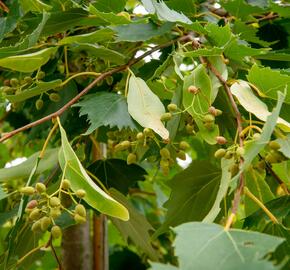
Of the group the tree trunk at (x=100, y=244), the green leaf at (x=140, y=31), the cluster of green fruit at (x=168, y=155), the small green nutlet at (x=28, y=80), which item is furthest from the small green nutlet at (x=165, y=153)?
the tree trunk at (x=100, y=244)

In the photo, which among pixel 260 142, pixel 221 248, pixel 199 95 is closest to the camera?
pixel 221 248

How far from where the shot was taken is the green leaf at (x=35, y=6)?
1.28 m

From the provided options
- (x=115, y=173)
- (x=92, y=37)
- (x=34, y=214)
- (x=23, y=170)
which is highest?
(x=92, y=37)

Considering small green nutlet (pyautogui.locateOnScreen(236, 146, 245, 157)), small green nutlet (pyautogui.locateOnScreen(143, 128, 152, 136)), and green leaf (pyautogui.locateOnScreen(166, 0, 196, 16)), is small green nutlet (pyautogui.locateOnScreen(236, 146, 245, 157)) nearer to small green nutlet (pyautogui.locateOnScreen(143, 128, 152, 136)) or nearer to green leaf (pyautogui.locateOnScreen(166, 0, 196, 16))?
small green nutlet (pyautogui.locateOnScreen(143, 128, 152, 136))

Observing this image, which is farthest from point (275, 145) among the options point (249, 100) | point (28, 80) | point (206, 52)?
point (28, 80)

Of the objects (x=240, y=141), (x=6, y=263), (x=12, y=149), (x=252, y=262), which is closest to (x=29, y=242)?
(x=6, y=263)

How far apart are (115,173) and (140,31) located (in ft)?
1.18

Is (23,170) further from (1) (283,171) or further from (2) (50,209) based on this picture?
(1) (283,171)

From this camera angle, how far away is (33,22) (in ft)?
4.19

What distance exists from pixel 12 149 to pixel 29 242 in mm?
1051

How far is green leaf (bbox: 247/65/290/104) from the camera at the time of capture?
982 millimetres

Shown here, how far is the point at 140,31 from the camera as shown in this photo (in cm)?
121

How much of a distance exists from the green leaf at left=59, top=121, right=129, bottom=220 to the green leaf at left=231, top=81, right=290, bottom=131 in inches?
9.6

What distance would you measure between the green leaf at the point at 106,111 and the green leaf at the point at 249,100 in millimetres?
203
